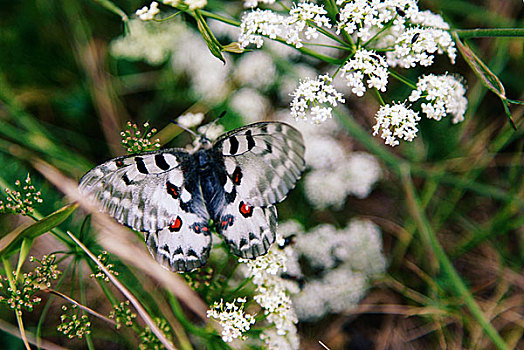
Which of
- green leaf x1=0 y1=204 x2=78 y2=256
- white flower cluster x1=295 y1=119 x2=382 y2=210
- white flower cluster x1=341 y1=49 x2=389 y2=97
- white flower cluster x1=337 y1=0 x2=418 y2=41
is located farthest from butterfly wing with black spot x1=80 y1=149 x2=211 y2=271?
white flower cluster x1=295 y1=119 x2=382 y2=210

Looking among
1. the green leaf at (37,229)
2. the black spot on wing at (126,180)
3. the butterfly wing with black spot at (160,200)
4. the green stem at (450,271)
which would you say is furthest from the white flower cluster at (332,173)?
the green leaf at (37,229)

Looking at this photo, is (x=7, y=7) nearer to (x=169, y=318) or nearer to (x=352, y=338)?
(x=169, y=318)

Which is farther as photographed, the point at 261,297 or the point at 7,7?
the point at 7,7

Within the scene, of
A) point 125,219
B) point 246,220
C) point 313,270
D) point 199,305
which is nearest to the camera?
point 125,219

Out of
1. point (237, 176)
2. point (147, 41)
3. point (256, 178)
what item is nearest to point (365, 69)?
point (256, 178)

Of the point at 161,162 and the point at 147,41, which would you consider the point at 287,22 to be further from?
the point at 147,41

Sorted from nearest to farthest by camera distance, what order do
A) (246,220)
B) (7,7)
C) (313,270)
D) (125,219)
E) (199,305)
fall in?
(125,219) → (246,220) → (199,305) → (313,270) → (7,7)

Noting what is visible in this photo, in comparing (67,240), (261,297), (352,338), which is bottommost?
(352,338)

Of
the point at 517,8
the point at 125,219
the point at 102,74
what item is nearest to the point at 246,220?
the point at 125,219
